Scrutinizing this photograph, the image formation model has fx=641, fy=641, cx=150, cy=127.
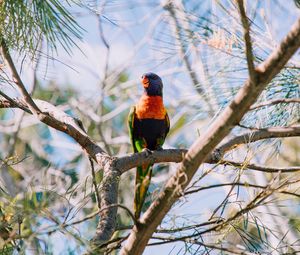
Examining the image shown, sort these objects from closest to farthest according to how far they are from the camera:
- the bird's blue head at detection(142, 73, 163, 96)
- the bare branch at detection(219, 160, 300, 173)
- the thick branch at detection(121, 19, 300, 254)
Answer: the thick branch at detection(121, 19, 300, 254) → the bare branch at detection(219, 160, 300, 173) → the bird's blue head at detection(142, 73, 163, 96)

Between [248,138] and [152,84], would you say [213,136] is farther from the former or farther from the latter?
[152,84]

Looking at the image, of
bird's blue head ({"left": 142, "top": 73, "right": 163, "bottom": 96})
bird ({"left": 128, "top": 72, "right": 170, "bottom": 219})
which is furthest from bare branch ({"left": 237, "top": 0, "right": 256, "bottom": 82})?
bird's blue head ({"left": 142, "top": 73, "right": 163, "bottom": 96})

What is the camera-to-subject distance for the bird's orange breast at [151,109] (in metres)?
2.92

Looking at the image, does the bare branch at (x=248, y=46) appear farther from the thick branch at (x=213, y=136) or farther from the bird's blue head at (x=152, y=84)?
the bird's blue head at (x=152, y=84)

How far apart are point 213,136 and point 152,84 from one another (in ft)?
6.38

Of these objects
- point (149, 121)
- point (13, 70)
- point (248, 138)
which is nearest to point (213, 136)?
point (248, 138)

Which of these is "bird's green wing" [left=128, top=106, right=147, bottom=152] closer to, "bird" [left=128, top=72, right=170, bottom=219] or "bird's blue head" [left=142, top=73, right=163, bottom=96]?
"bird" [left=128, top=72, right=170, bottom=219]

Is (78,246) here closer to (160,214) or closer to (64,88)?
(160,214)

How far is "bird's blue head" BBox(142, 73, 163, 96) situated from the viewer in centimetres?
307

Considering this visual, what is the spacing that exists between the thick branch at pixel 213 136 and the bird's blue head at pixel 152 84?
181 cm

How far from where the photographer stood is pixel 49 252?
1211 millimetres

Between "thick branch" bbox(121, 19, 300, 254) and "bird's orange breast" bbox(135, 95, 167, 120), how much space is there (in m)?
1.66

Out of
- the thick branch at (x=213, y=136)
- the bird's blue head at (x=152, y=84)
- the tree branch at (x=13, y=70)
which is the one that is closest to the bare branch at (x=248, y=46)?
the thick branch at (x=213, y=136)

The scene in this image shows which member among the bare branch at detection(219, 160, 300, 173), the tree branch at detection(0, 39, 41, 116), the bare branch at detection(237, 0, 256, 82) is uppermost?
the bare branch at detection(219, 160, 300, 173)
